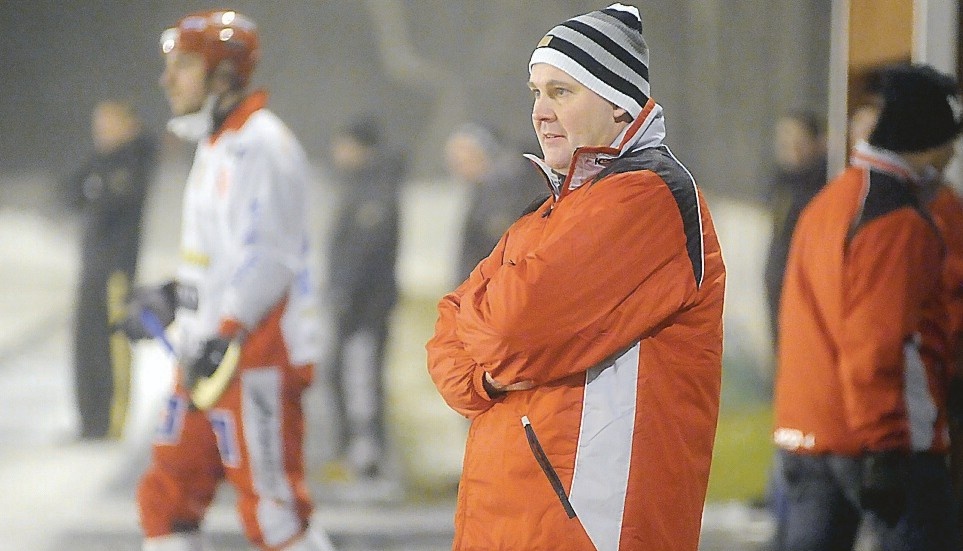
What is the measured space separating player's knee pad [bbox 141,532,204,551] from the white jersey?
0.46 m

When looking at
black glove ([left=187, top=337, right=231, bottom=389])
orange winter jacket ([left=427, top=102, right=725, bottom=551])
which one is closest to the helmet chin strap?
black glove ([left=187, top=337, right=231, bottom=389])

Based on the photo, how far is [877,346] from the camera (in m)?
2.28

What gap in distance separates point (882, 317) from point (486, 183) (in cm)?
123

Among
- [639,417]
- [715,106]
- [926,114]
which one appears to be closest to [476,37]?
[715,106]

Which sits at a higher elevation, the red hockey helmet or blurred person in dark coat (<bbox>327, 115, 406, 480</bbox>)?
the red hockey helmet

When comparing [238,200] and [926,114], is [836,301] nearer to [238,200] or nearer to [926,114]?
[926,114]

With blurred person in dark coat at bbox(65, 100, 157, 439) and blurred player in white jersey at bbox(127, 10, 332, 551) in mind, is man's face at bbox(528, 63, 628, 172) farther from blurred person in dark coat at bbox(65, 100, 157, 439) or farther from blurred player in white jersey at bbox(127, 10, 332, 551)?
blurred person in dark coat at bbox(65, 100, 157, 439)

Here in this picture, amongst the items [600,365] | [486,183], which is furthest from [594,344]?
[486,183]

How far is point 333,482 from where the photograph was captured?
3.12 meters

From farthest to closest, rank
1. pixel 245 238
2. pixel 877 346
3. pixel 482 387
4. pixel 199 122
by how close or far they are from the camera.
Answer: pixel 199 122 → pixel 245 238 → pixel 877 346 → pixel 482 387

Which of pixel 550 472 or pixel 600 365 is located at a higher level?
pixel 600 365

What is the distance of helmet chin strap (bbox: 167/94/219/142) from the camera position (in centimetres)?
279

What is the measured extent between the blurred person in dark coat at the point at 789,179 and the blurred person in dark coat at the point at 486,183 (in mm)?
695

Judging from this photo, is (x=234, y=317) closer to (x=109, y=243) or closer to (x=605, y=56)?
(x=109, y=243)
